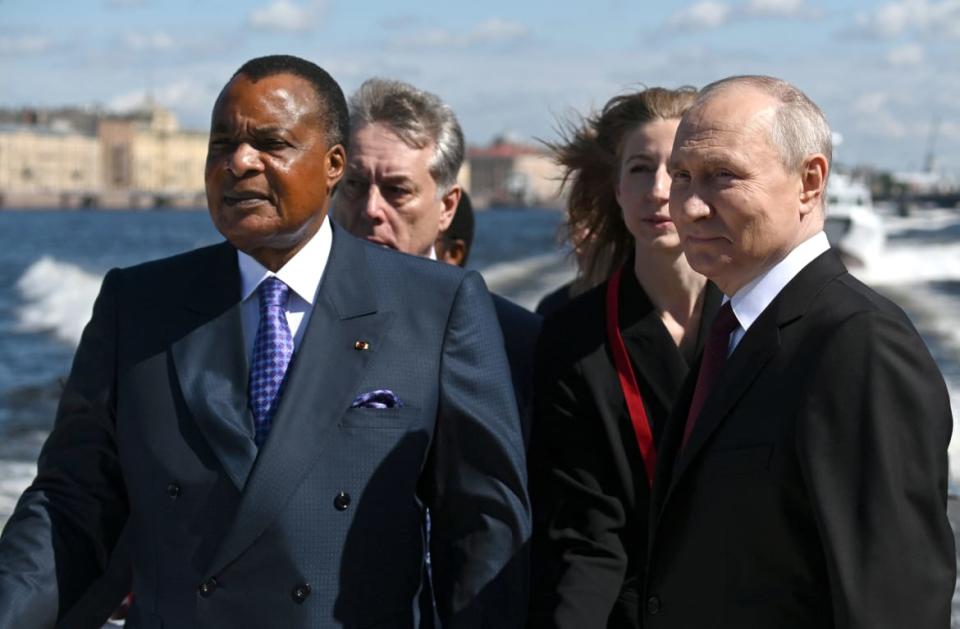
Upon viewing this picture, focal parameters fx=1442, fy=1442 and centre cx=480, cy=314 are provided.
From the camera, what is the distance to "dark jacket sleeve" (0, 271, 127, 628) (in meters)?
2.23

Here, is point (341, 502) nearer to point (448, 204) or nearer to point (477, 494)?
point (477, 494)

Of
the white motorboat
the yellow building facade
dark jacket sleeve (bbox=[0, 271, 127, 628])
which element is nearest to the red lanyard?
dark jacket sleeve (bbox=[0, 271, 127, 628])

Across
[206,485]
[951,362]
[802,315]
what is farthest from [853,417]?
[951,362]

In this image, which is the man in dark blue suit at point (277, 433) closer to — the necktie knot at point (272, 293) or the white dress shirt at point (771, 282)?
the necktie knot at point (272, 293)

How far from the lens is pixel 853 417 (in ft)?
6.15

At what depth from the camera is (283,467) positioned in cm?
224

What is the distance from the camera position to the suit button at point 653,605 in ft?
7.18

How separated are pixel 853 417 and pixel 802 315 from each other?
0.69ft

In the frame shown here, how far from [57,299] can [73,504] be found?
2529cm

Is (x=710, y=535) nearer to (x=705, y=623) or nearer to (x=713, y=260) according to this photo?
(x=705, y=623)

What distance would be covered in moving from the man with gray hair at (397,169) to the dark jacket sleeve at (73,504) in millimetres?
1086

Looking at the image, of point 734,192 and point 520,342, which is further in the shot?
point 520,342

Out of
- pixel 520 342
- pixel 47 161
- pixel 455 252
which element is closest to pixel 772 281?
pixel 520 342

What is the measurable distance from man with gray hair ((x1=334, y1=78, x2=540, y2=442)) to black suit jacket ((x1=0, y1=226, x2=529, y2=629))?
0.97 meters
